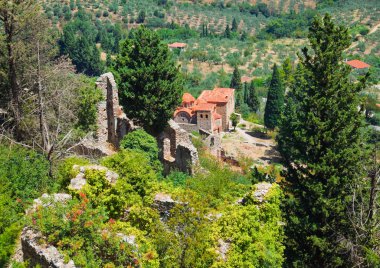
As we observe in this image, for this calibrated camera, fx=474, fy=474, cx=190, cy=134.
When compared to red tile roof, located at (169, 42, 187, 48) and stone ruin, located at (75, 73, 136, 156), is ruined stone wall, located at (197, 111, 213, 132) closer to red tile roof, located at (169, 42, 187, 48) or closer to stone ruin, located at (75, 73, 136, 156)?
stone ruin, located at (75, 73, 136, 156)

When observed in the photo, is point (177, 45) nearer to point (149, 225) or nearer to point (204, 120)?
point (204, 120)

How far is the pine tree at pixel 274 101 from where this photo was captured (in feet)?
194

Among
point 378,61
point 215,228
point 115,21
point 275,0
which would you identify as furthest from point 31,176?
point 275,0

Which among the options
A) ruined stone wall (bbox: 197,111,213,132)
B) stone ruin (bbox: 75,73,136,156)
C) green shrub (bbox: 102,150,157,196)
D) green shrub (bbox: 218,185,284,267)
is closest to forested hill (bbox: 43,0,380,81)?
ruined stone wall (bbox: 197,111,213,132)

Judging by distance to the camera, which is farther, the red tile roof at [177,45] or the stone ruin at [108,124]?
the red tile roof at [177,45]

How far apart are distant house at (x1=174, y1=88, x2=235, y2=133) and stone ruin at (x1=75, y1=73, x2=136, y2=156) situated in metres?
29.2

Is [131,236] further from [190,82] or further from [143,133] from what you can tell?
[190,82]

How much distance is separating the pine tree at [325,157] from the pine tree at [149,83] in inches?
399

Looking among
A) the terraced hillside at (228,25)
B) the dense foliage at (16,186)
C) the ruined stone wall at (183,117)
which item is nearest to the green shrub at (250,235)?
the dense foliage at (16,186)

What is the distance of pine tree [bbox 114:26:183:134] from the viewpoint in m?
26.3

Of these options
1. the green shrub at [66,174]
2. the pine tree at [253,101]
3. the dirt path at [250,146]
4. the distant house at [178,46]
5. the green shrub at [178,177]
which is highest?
the green shrub at [66,174]

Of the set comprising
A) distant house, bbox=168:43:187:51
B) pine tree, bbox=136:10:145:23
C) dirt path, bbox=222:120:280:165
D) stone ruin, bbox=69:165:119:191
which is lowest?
dirt path, bbox=222:120:280:165

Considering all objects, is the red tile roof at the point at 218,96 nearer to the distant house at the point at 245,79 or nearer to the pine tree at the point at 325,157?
the distant house at the point at 245,79

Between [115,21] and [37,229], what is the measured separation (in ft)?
329
